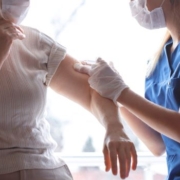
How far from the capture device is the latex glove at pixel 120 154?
1101 millimetres

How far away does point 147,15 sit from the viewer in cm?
150

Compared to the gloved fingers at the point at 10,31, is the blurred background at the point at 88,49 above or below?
below

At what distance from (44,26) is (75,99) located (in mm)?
559

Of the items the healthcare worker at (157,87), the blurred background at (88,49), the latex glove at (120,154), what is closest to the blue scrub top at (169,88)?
the healthcare worker at (157,87)

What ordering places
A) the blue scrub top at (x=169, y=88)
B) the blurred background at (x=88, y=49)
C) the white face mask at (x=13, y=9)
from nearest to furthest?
the white face mask at (x=13, y=9)
the blue scrub top at (x=169, y=88)
the blurred background at (x=88, y=49)

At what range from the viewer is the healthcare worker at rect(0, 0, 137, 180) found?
1.13 m

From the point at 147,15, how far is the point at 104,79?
0.35m

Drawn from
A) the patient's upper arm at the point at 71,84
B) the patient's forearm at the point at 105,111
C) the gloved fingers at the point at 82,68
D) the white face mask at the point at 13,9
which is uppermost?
the white face mask at the point at 13,9

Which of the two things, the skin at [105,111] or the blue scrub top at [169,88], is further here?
the blue scrub top at [169,88]

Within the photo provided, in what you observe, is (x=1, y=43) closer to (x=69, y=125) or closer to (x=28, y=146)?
(x=28, y=146)

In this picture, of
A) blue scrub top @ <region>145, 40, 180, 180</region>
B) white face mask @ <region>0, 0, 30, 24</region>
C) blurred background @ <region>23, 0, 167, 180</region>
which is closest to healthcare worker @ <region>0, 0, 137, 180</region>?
white face mask @ <region>0, 0, 30, 24</region>

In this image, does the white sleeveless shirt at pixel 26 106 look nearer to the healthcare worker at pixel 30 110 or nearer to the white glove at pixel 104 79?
the healthcare worker at pixel 30 110

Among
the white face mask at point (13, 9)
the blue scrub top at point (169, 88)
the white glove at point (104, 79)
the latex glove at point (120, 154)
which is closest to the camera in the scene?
the latex glove at point (120, 154)

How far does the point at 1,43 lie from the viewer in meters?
1.16
